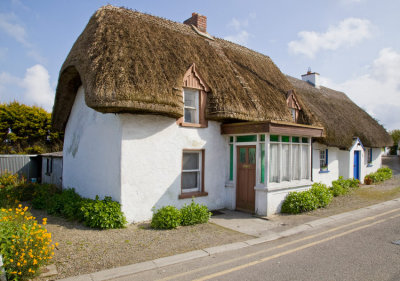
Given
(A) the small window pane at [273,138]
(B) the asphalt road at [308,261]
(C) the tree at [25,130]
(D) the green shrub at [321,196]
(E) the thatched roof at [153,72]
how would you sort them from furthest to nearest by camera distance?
(C) the tree at [25,130] → (D) the green shrub at [321,196] → (A) the small window pane at [273,138] → (E) the thatched roof at [153,72] → (B) the asphalt road at [308,261]

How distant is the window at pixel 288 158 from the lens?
10.6 meters

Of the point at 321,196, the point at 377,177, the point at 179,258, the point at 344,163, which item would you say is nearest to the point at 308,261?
the point at 179,258

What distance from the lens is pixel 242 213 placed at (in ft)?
35.0

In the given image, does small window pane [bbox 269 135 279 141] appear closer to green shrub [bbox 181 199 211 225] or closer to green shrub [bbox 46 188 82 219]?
green shrub [bbox 181 199 211 225]

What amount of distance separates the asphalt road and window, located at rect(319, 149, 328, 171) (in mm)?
8604

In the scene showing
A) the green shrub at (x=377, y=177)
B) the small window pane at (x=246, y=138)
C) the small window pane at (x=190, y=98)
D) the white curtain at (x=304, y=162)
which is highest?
the small window pane at (x=190, y=98)

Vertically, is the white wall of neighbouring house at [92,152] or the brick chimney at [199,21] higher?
the brick chimney at [199,21]

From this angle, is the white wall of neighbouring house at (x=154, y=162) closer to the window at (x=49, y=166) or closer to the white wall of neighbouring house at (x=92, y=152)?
the white wall of neighbouring house at (x=92, y=152)

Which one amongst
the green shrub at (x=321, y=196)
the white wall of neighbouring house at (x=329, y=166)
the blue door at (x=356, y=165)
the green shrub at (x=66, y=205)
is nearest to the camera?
the green shrub at (x=66, y=205)

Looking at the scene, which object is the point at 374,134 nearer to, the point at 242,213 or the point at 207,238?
the point at 242,213

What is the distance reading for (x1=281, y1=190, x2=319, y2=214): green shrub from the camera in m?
10.5

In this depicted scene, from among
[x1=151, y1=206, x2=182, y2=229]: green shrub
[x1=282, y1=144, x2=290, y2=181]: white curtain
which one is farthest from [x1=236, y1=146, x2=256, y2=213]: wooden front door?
[x1=151, y1=206, x2=182, y2=229]: green shrub

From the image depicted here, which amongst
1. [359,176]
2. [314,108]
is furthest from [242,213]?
[359,176]

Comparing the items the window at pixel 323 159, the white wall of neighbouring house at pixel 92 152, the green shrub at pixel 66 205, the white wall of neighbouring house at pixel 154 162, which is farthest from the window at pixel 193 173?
the window at pixel 323 159
